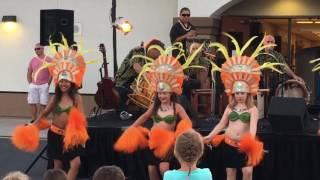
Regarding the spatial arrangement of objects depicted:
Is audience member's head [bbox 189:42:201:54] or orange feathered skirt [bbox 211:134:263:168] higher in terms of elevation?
audience member's head [bbox 189:42:201:54]

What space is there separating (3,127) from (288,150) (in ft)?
23.9

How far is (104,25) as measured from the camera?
48.1 feet

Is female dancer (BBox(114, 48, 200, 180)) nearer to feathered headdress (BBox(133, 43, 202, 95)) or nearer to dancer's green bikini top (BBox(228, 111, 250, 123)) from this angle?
feathered headdress (BBox(133, 43, 202, 95))

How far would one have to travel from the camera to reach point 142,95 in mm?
10133

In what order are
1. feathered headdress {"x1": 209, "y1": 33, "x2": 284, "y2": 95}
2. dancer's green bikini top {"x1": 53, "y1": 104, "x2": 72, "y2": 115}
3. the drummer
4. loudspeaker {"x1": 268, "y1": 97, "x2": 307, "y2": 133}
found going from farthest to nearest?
the drummer → loudspeaker {"x1": 268, "y1": 97, "x2": 307, "y2": 133} → dancer's green bikini top {"x1": 53, "y1": 104, "x2": 72, "y2": 115} → feathered headdress {"x1": 209, "y1": 33, "x2": 284, "y2": 95}

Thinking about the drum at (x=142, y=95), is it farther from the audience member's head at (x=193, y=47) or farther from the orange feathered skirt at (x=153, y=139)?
the orange feathered skirt at (x=153, y=139)

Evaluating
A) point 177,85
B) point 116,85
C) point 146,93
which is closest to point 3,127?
point 116,85

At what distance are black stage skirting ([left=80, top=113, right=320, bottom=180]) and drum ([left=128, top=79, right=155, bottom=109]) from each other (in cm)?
113

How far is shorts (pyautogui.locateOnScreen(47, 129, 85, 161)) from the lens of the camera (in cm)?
769

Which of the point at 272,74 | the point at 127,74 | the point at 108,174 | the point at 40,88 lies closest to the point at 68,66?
the point at 127,74

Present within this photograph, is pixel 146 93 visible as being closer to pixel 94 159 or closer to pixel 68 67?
pixel 94 159

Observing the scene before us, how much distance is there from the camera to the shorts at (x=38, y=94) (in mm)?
12727

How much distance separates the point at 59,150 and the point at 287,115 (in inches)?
110

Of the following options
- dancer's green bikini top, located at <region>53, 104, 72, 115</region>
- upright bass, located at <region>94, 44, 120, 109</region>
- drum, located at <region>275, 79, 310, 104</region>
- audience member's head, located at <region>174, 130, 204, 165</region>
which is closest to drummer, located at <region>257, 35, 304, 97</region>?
drum, located at <region>275, 79, 310, 104</region>
